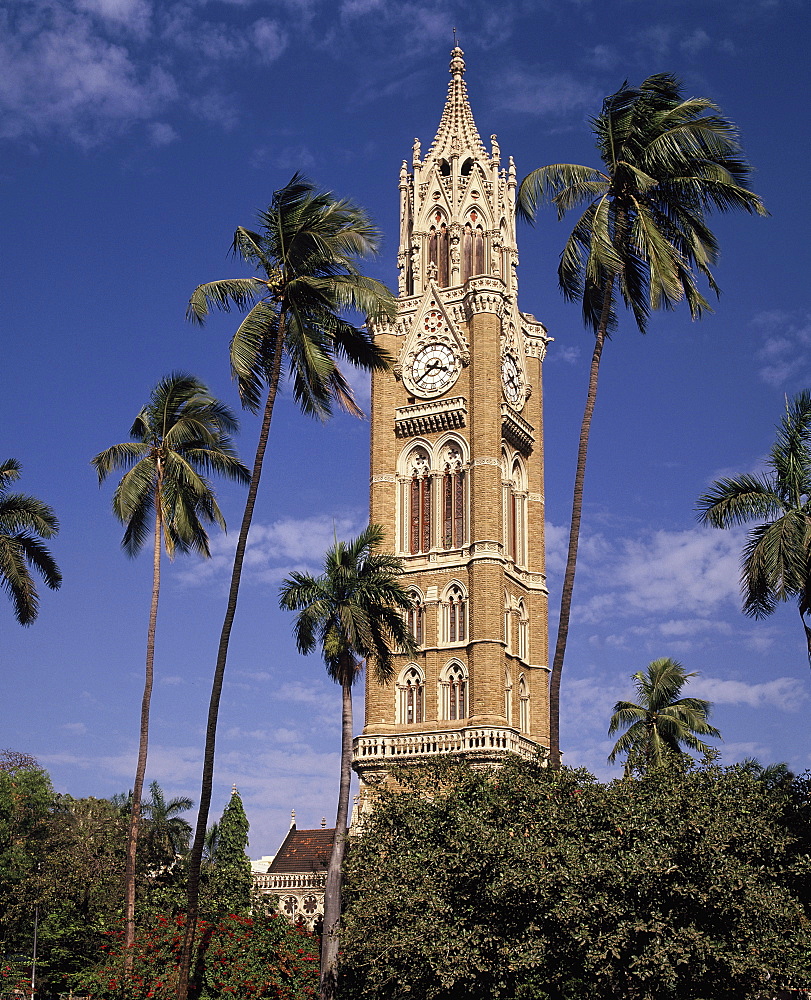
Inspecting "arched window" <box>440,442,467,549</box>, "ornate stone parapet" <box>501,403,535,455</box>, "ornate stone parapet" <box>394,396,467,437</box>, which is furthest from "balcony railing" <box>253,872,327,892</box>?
"ornate stone parapet" <box>501,403,535,455</box>

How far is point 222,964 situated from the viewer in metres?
34.2

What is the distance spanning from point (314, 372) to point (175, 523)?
8686mm

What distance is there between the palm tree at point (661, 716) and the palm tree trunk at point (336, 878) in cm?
1290

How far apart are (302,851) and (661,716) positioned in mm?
38607

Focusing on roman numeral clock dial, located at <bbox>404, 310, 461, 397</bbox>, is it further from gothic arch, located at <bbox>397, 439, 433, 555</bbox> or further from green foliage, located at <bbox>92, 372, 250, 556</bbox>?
green foliage, located at <bbox>92, 372, 250, 556</bbox>

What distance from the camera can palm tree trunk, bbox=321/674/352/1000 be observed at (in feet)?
107

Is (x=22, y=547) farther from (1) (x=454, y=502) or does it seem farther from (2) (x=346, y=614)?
(1) (x=454, y=502)

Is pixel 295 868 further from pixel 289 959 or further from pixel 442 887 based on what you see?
pixel 442 887

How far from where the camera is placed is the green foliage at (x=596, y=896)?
2408 centimetres

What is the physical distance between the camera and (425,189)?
238 ft

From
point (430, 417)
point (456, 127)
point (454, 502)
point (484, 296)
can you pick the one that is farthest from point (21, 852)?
point (456, 127)

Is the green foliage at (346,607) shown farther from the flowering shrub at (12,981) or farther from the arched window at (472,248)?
the arched window at (472,248)

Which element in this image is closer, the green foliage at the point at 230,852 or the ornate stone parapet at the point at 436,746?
the green foliage at the point at 230,852

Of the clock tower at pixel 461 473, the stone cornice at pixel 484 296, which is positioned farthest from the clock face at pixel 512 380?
the stone cornice at pixel 484 296
